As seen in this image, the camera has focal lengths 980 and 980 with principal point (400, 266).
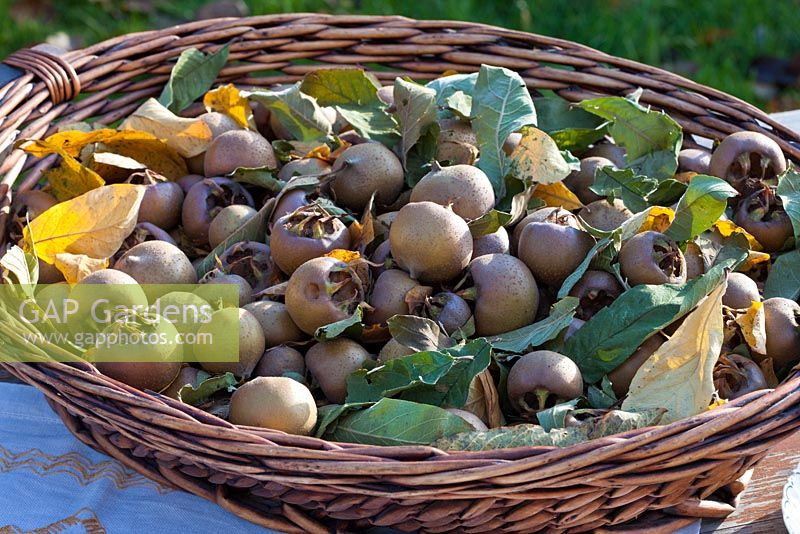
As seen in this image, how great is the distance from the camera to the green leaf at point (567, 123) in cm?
177

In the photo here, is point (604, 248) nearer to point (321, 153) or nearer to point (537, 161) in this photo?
point (537, 161)

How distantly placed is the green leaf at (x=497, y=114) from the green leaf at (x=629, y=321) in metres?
0.35

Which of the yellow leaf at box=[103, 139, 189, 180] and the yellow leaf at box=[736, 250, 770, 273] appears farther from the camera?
the yellow leaf at box=[103, 139, 189, 180]

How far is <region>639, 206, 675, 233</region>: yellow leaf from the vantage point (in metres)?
1.48

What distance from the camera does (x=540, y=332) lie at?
1334 mm

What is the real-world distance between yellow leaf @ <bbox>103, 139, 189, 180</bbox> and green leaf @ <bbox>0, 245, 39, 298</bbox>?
1.11 feet

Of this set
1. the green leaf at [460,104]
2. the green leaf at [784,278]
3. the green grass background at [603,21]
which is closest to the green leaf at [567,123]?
the green leaf at [460,104]

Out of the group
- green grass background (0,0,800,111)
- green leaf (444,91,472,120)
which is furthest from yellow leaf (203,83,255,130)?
green grass background (0,0,800,111)

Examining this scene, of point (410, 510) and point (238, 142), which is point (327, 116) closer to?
point (238, 142)

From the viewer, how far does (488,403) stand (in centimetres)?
130

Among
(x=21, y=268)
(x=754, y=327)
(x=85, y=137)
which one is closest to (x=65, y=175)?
(x=85, y=137)

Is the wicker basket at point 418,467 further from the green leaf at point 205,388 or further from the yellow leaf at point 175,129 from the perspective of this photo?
the yellow leaf at point 175,129

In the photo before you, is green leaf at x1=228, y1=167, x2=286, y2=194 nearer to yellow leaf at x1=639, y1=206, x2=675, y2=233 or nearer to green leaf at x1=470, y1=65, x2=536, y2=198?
green leaf at x1=470, y1=65, x2=536, y2=198

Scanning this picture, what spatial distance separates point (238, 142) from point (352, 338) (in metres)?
0.47
